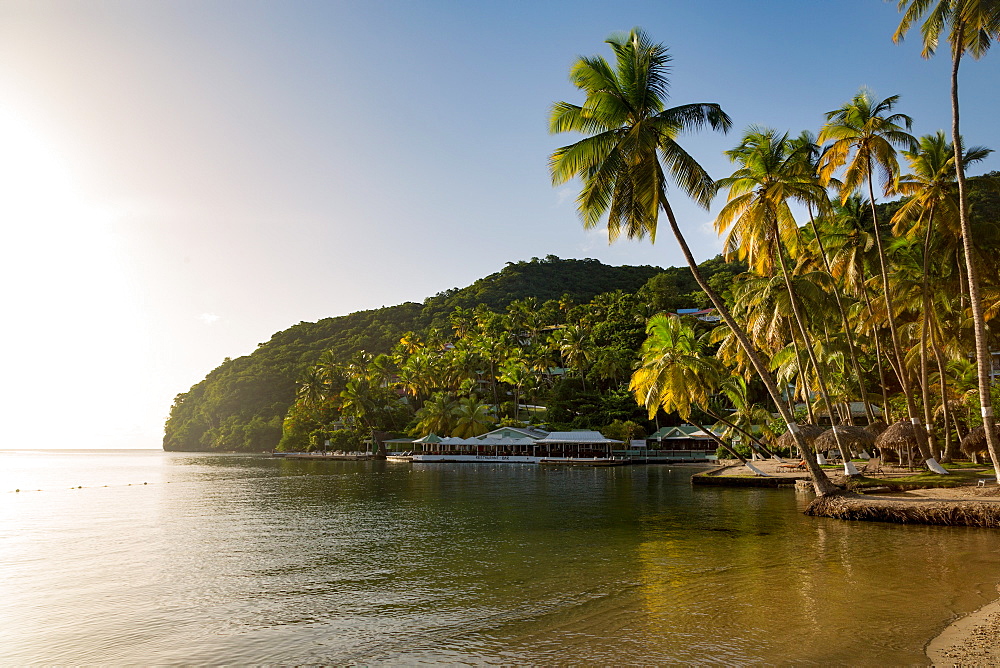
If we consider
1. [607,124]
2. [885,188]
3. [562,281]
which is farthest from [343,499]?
[562,281]

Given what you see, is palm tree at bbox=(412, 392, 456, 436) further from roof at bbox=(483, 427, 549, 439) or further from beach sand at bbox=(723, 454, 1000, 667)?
beach sand at bbox=(723, 454, 1000, 667)

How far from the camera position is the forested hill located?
12225 cm

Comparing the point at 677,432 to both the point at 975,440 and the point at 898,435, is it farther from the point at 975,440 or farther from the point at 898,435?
the point at 898,435

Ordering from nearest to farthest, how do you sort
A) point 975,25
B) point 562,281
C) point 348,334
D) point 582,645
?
point 582,645
point 975,25
point 348,334
point 562,281

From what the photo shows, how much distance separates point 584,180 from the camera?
2083cm

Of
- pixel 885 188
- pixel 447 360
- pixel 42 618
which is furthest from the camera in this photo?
pixel 447 360

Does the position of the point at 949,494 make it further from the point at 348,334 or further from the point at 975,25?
the point at 348,334

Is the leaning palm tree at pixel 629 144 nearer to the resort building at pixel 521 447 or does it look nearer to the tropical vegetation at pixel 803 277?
the tropical vegetation at pixel 803 277

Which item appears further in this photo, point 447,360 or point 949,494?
point 447,360

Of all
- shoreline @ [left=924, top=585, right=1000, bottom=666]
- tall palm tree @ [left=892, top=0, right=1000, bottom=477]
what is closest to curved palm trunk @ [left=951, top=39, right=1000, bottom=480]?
tall palm tree @ [left=892, top=0, right=1000, bottom=477]

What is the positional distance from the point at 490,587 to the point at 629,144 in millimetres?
14003

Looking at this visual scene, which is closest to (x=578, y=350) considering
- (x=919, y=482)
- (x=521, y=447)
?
(x=521, y=447)

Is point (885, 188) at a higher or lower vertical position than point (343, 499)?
higher

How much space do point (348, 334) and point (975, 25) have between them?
125307 mm
